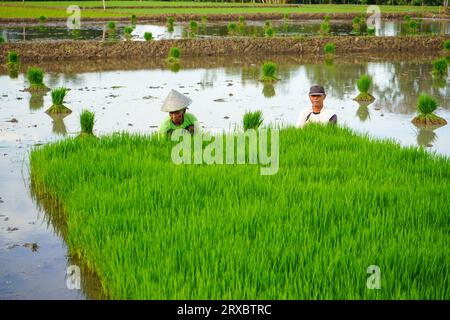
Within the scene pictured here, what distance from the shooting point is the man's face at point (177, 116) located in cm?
566

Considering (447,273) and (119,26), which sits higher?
(119,26)

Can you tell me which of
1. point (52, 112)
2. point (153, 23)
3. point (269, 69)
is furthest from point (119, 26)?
point (52, 112)

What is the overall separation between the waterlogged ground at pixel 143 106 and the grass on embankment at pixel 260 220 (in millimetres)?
299

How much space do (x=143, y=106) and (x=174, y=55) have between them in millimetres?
6505

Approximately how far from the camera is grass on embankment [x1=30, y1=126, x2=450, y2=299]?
3127mm

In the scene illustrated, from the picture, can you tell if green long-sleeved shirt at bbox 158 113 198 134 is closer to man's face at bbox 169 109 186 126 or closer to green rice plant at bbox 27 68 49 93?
man's face at bbox 169 109 186 126

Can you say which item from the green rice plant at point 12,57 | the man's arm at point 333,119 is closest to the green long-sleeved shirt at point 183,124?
the man's arm at point 333,119

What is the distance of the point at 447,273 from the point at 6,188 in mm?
4400

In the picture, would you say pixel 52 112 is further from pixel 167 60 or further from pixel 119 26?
pixel 119 26

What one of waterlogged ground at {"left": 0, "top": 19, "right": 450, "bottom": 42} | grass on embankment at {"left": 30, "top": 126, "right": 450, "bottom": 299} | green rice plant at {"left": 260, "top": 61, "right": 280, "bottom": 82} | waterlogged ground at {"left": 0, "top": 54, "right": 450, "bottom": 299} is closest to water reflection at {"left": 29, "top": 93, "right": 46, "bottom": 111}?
waterlogged ground at {"left": 0, "top": 54, "right": 450, "bottom": 299}

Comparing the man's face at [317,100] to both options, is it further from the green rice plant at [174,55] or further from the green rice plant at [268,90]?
the green rice plant at [174,55]

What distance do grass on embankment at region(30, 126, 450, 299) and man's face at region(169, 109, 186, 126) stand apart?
0.35 metres

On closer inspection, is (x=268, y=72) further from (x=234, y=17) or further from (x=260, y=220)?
(x=234, y=17)

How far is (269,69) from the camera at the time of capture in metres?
12.9
